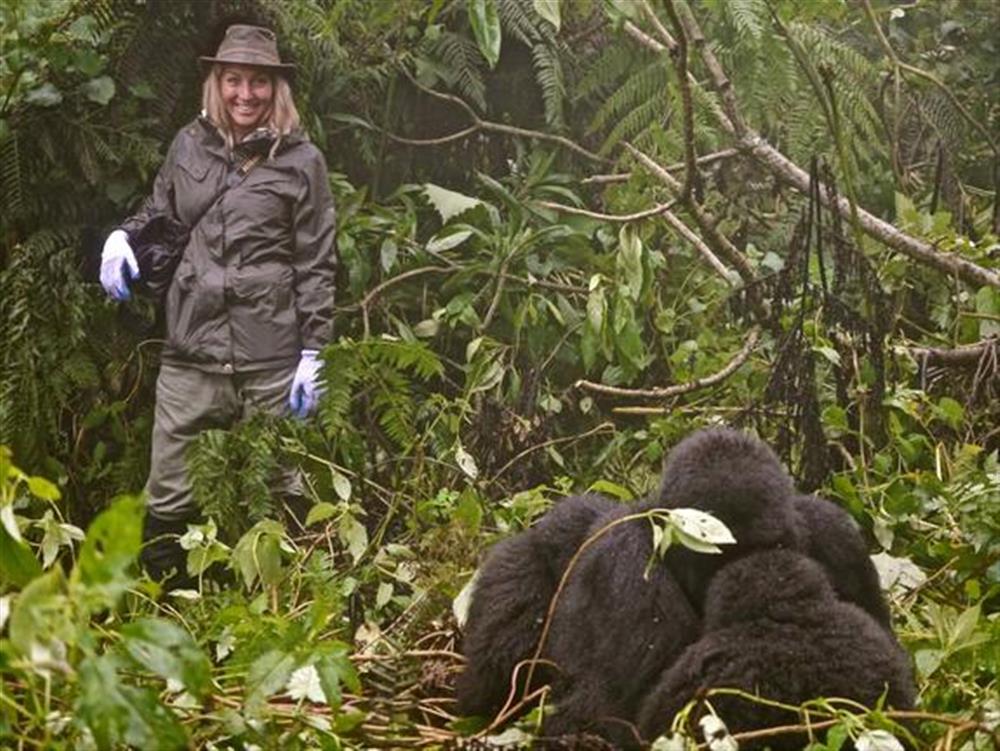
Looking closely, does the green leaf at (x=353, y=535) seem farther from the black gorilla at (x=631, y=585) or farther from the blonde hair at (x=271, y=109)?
the blonde hair at (x=271, y=109)

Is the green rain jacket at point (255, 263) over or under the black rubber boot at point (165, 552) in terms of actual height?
over

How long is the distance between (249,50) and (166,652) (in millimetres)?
3340

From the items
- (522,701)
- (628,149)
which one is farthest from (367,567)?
(628,149)

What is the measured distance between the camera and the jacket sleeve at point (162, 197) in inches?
193

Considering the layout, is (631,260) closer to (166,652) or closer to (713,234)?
(713,234)

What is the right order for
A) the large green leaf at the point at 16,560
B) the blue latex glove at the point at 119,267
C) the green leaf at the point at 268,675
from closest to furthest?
the large green leaf at the point at 16,560, the green leaf at the point at 268,675, the blue latex glove at the point at 119,267

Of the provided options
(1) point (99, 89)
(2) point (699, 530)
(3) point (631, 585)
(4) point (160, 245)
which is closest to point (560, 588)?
(3) point (631, 585)

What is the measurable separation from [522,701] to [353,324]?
8.17ft

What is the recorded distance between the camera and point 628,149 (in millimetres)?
4582

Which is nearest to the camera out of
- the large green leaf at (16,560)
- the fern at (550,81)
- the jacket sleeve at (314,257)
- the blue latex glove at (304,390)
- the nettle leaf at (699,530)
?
the large green leaf at (16,560)

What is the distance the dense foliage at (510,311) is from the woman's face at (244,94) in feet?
0.69

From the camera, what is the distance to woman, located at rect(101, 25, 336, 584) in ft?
15.6

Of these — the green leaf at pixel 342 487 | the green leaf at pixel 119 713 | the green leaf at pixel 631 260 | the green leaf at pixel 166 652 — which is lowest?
the green leaf at pixel 342 487

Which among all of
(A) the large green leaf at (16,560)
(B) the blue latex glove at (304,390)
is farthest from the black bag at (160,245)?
(A) the large green leaf at (16,560)
